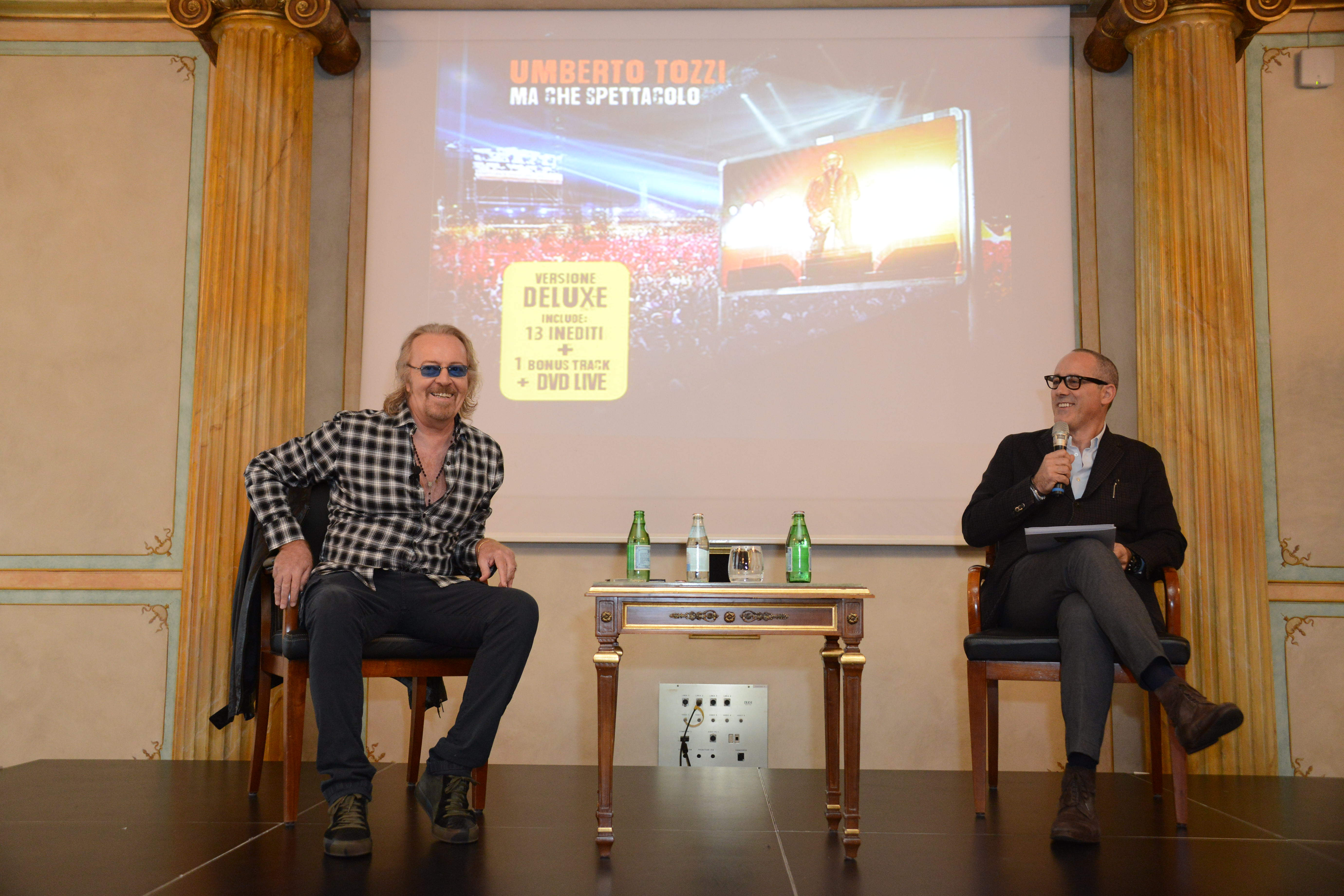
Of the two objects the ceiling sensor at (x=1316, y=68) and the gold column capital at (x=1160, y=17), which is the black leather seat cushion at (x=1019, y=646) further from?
the ceiling sensor at (x=1316, y=68)

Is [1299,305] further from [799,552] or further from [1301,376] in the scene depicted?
[799,552]

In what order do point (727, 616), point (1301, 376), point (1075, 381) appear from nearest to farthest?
point (727, 616)
point (1075, 381)
point (1301, 376)

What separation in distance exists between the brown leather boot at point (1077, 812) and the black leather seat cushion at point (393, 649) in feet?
4.67

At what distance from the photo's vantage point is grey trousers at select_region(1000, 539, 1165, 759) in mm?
2355

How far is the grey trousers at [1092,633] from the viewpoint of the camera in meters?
2.36

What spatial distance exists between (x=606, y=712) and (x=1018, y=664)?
113cm

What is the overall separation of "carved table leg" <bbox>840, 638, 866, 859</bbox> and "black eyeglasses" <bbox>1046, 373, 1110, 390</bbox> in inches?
45.7

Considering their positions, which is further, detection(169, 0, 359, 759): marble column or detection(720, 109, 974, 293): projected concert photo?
detection(720, 109, 974, 293): projected concert photo

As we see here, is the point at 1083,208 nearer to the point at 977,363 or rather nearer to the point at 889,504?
the point at 977,363

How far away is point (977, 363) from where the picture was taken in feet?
12.7

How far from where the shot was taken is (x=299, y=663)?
8.14ft

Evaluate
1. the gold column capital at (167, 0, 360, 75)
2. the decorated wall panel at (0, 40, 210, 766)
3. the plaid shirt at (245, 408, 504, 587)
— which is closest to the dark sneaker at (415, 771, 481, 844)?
the plaid shirt at (245, 408, 504, 587)

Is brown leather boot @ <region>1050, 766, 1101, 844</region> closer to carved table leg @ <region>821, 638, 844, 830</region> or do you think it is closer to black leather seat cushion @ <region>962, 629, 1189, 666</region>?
black leather seat cushion @ <region>962, 629, 1189, 666</region>

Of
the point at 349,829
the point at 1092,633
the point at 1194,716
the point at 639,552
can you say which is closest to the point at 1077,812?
the point at 1194,716
